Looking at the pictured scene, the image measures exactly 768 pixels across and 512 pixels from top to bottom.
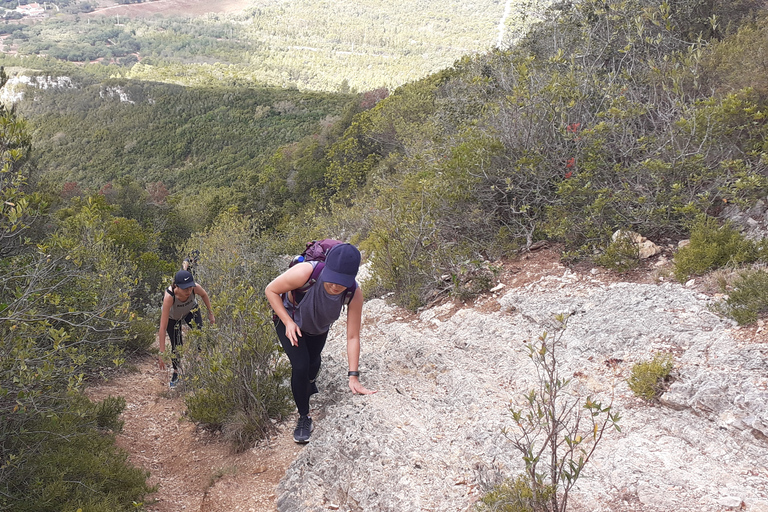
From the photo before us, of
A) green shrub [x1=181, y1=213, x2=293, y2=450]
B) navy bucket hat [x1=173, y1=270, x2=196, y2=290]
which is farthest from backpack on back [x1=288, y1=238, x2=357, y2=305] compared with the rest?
navy bucket hat [x1=173, y1=270, x2=196, y2=290]

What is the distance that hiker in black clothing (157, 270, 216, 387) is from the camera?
4.89 metres

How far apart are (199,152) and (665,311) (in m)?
75.4

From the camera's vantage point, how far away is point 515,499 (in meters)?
2.26

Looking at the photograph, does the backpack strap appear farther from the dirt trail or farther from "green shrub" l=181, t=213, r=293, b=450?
the dirt trail

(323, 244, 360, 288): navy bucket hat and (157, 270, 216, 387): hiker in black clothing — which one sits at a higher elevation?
(323, 244, 360, 288): navy bucket hat

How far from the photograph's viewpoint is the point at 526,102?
613 centimetres

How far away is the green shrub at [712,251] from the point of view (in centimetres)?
408

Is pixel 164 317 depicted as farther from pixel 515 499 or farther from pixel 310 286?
pixel 515 499

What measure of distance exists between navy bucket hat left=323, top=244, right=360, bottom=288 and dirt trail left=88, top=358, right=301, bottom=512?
1.43 metres

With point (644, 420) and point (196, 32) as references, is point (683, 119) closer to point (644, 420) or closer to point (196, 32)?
point (644, 420)

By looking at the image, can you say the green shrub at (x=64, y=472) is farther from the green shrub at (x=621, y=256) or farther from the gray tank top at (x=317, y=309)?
the green shrub at (x=621, y=256)

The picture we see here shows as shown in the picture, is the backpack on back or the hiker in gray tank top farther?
the backpack on back

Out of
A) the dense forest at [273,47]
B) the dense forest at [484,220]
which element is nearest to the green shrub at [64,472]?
the dense forest at [484,220]

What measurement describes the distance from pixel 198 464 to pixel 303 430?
1006mm
